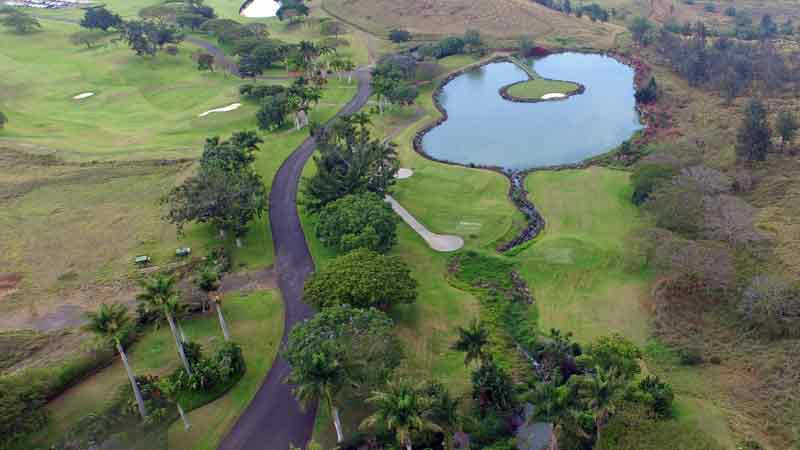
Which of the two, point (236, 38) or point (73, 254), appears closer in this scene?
point (73, 254)

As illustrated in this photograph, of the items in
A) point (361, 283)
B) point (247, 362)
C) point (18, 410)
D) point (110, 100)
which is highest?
point (110, 100)

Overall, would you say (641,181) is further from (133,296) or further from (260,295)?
(133,296)

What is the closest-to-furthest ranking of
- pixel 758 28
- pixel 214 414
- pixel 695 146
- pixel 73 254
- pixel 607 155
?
pixel 214 414, pixel 73 254, pixel 695 146, pixel 607 155, pixel 758 28

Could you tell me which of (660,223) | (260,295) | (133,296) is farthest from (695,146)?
(133,296)

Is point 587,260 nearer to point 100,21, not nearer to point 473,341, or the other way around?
point 473,341

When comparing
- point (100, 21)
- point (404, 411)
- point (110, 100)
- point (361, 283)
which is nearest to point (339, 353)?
point (404, 411)

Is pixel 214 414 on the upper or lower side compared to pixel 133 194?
lower
